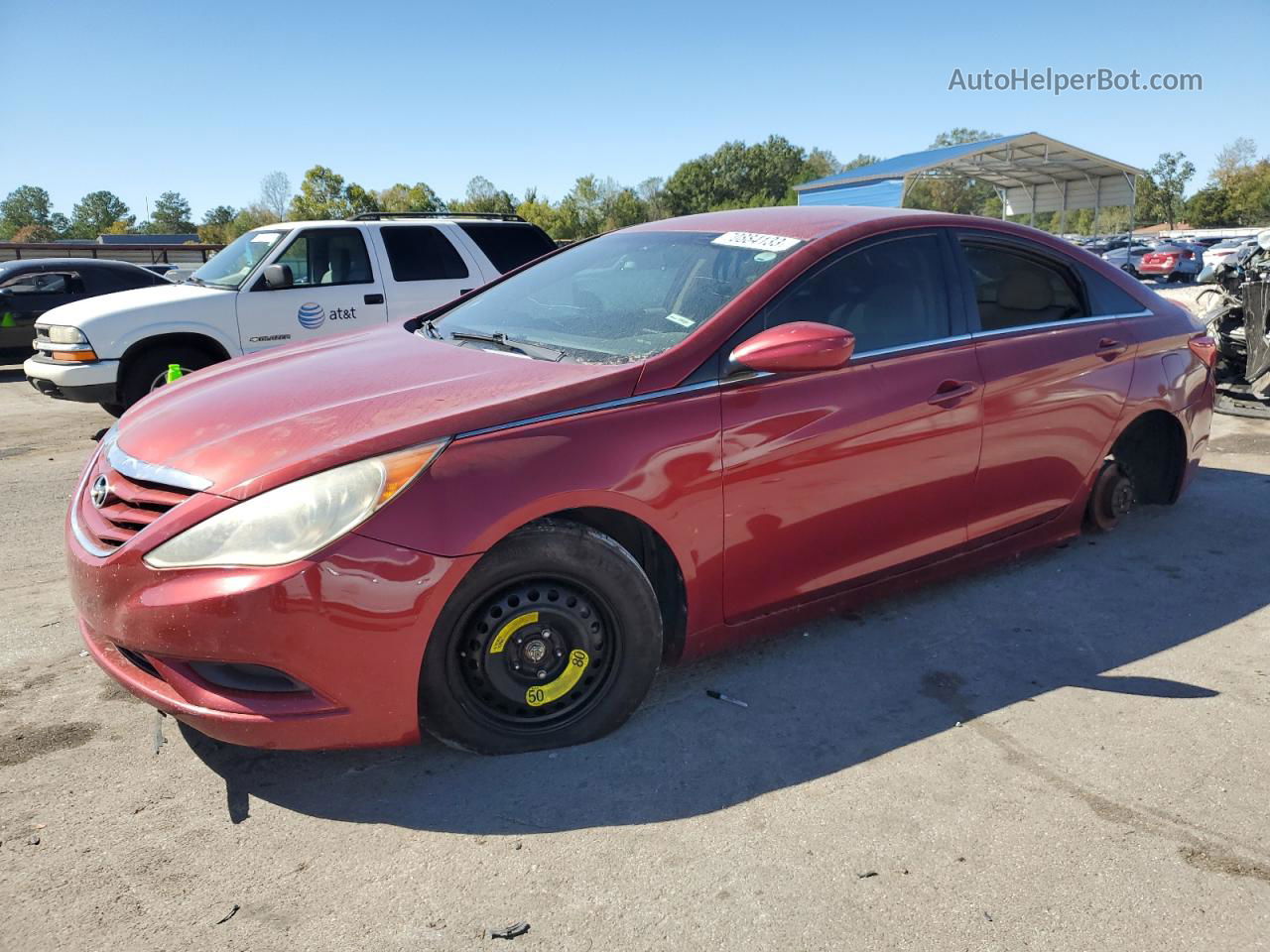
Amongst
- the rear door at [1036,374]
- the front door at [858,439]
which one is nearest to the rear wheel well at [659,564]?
the front door at [858,439]

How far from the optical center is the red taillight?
468cm

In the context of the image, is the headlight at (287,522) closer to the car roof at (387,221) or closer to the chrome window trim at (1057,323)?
the chrome window trim at (1057,323)

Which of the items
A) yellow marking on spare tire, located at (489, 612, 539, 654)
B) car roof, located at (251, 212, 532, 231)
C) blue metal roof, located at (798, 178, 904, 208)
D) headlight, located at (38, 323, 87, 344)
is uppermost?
blue metal roof, located at (798, 178, 904, 208)

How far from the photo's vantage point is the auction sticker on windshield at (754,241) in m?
3.41

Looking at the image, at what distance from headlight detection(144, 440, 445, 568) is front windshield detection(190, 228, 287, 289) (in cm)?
642

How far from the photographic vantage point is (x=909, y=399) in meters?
3.42

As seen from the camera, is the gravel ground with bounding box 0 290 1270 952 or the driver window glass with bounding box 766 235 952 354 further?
the driver window glass with bounding box 766 235 952 354

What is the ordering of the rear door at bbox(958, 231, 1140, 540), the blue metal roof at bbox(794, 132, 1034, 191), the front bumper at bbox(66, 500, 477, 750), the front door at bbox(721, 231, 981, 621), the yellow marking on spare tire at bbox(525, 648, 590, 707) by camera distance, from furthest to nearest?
the blue metal roof at bbox(794, 132, 1034, 191)
the rear door at bbox(958, 231, 1140, 540)
the front door at bbox(721, 231, 981, 621)
the yellow marking on spare tire at bbox(525, 648, 590, 707)
the front bumper at bbox(66, 500, 477, 750)

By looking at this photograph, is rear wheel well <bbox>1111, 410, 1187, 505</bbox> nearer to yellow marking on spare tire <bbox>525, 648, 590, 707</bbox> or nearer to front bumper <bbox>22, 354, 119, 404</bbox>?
yellow marking on spare tire <bbox>525, 648, 590, 707</bbox>

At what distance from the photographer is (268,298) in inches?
320

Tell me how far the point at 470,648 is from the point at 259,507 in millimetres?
688

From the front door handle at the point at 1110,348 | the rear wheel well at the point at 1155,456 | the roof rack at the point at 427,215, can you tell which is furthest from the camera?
the roof rack at the point at 427,215

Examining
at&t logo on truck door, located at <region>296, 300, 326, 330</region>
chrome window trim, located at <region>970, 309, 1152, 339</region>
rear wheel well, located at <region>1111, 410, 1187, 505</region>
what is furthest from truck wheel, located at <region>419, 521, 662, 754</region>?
at&t logo on truck door, located at <region>296, 300, 326, 330</region>

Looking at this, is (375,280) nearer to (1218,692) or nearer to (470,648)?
(470,648)
